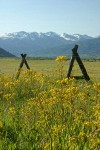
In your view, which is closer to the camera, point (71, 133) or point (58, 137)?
point (58, 137)

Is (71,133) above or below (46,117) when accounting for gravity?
below

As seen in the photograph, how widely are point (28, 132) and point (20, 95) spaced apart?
26.0ft

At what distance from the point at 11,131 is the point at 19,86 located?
8.21 meters

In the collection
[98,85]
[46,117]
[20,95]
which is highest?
[98,85]

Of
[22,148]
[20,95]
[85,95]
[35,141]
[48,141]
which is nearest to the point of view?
[48,141]

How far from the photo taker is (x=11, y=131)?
8086mm

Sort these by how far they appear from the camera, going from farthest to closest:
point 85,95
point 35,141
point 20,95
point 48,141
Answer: point 20,95 → point 85,95 → point 35,141 → point 48,141

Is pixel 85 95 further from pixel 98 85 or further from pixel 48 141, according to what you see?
pixel 48 141

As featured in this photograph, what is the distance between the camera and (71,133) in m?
7.50

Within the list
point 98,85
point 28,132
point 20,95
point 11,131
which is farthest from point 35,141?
point 20,95

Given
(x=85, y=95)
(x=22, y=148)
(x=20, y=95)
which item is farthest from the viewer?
(x=20, y=95)

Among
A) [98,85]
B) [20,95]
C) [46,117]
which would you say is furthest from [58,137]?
[20,95]

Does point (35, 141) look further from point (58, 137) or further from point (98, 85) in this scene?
point (98, 85)

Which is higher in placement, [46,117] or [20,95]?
[46,117]
